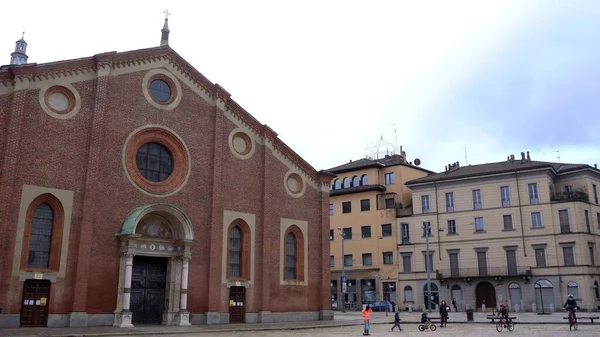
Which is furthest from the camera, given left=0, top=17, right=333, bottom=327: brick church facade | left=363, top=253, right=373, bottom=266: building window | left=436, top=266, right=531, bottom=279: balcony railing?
left=363, top=253, right=373, bottom=266: building window

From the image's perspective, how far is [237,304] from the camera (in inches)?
1181

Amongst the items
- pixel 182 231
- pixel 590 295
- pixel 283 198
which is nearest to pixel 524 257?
pixel 590 295

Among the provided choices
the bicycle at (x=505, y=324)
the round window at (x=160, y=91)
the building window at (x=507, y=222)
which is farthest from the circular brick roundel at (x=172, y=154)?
the building window at (x=507, y=222)

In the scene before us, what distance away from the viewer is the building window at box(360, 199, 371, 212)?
202ft

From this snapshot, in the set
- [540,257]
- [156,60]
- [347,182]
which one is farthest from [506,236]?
[156,60]

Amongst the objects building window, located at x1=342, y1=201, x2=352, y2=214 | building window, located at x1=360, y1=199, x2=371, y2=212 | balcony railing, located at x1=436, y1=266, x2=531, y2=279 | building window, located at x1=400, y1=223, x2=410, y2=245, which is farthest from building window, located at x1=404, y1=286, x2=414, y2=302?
building window, located at x1=342, y1=201, x2=352, y2=214

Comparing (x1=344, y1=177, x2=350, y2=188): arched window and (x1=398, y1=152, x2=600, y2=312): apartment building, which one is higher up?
(x1=344, y1=177, x2=350, y2=188): arched window

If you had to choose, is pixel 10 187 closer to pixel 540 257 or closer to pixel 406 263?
pixel 406 263

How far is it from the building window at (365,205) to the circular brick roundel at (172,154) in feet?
116

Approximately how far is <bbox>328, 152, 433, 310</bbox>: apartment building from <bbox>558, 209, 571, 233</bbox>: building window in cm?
1533

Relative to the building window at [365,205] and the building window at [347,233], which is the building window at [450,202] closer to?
the building window at [365,205]

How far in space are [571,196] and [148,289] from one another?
4050 cm

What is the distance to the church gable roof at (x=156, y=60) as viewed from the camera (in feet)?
81.0

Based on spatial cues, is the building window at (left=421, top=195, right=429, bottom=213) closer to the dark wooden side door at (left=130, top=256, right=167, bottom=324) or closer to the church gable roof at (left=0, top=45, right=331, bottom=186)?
the church gable roof at (left=0, top=45, right=331, bottom=186)
